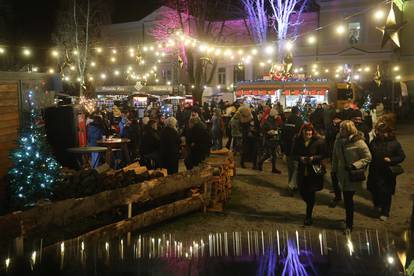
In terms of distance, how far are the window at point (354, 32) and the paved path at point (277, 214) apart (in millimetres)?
26632

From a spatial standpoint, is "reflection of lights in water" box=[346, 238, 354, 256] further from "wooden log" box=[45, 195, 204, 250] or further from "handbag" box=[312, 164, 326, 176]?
"wooden log" box=[45, 195, 204, 250]

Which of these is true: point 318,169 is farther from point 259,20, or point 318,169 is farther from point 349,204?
point 259,20

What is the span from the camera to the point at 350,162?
6945mm

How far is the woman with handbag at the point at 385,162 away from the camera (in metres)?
7.61

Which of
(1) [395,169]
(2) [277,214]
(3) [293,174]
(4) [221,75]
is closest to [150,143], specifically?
(3) [293,174]

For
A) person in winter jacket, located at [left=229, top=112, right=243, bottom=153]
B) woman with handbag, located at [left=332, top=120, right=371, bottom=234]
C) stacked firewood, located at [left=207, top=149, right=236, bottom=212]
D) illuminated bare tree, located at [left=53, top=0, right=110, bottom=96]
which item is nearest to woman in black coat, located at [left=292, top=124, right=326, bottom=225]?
woman with handbag, located at [left=332, top=120, right=371, bottom=234]

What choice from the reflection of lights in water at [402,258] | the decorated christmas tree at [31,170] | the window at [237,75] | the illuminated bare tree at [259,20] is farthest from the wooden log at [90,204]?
the window at [237,75]

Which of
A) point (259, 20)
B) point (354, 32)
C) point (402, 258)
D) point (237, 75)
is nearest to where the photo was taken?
point (402, 258)

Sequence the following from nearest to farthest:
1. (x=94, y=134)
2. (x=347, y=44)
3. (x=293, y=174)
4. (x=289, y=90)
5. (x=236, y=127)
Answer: (x=293, y=174) → (x=94, y=134) → (x=236, y=127) → (x=289, y=90) → (x=347, y=44)

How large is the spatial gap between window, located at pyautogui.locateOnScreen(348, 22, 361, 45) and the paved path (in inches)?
1049

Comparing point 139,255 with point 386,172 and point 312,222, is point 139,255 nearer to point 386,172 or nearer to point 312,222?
point 312,222

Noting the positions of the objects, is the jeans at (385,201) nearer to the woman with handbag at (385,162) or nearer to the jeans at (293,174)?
the woman with handbag at (385,162)

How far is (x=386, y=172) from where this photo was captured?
7715 mm

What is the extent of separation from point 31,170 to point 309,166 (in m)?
4.38
